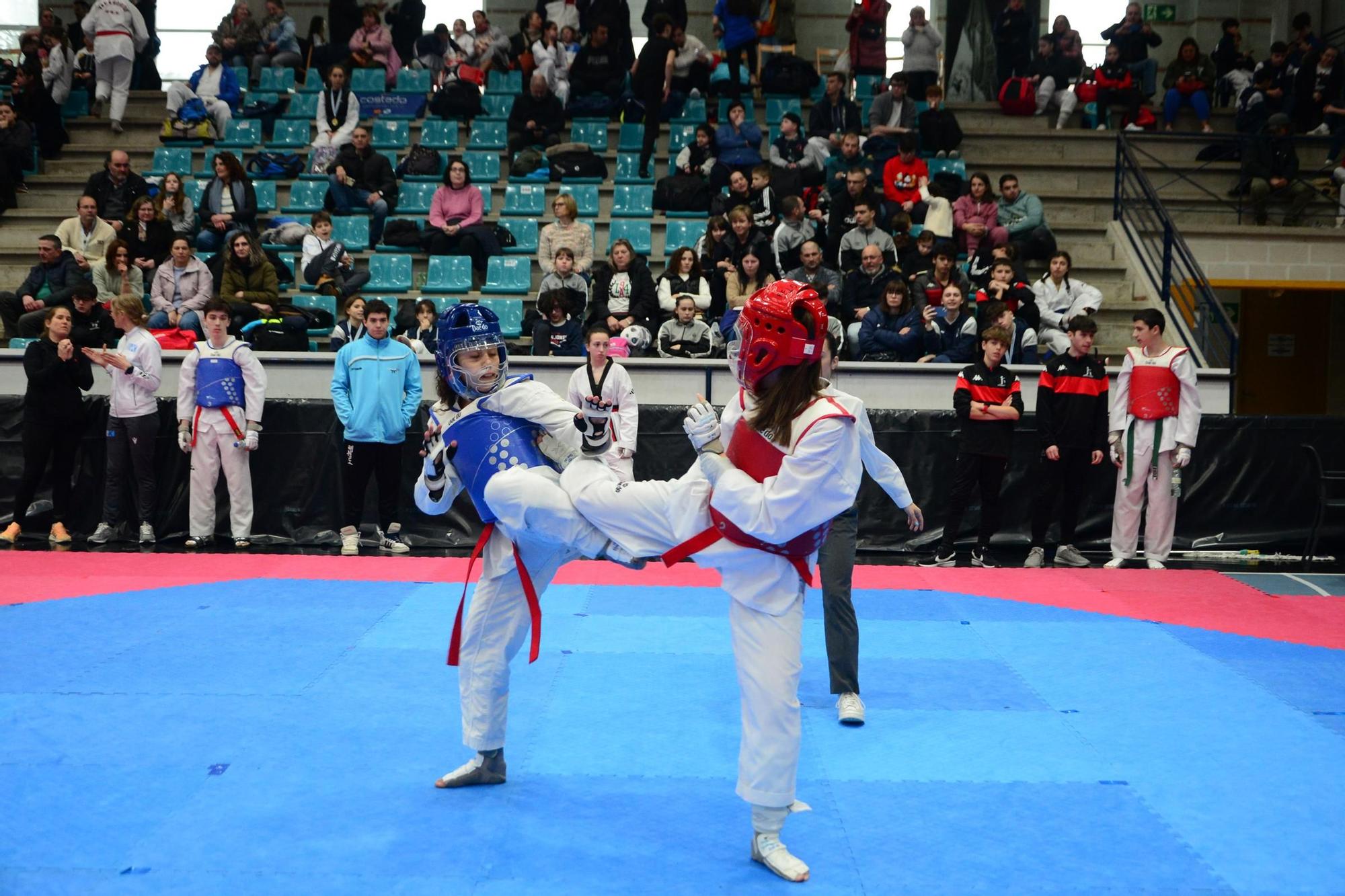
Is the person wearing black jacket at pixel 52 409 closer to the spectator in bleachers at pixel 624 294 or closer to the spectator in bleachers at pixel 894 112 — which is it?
the spectator in bleachers at pixel 624 294

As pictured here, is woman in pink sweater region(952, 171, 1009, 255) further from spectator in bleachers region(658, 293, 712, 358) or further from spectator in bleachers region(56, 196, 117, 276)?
spectator in bleachers region(56, 196, 117, 276)

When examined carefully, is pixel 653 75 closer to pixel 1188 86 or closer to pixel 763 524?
pixel 1188 86

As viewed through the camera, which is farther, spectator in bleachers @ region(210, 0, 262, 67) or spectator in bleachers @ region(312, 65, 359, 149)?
spectator in bleachers @ region(210, 0, 262, 67)

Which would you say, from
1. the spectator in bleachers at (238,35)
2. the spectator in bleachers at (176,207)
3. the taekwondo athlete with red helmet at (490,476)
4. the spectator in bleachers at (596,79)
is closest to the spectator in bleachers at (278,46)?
the spectator in bleachers at (238,35)

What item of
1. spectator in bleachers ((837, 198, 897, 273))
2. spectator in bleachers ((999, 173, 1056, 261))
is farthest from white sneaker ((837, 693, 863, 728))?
spectator in bleachers ((999, 173, 1056, 261))

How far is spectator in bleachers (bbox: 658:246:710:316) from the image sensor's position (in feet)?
36.4

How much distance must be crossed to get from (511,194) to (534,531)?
10.5m

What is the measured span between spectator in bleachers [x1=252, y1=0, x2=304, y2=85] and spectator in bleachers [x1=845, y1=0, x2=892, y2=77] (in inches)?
315

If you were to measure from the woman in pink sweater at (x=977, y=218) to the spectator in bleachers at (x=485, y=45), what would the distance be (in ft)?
22.8

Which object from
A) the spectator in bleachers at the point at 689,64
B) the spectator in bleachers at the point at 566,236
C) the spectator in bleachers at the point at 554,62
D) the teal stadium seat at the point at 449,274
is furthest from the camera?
the spectator in bleachers at the point at 554,62

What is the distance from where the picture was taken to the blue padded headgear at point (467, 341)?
4.30 metres

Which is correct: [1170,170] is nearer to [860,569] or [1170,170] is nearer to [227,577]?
[860,569]

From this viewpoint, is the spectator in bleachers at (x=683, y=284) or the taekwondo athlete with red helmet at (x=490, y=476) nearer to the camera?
the taekwondo athlete with red helmet at (x=490, y=476)

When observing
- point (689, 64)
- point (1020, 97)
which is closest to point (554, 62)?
point (689, 64)
